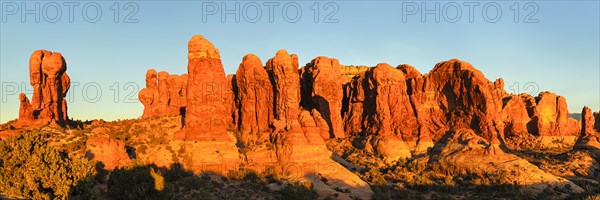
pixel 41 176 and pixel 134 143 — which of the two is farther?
pixel 134 143

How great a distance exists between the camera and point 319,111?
85438 millimetres

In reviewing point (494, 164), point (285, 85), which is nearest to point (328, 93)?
point (285, 85)

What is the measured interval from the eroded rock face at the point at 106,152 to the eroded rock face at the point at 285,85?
1159 inches

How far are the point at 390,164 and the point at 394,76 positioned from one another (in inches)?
722

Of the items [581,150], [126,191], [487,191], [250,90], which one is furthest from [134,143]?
[581,150]

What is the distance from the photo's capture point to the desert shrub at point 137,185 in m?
36.9

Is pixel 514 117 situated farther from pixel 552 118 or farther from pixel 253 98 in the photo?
pixel 253 98

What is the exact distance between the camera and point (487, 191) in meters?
52.4

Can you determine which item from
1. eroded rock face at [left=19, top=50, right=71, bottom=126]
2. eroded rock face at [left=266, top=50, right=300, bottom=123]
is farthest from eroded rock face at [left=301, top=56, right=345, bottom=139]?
eroded rock face at [left=19, top=50, right=71, bottom=126]

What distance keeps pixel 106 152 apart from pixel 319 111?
144 ft

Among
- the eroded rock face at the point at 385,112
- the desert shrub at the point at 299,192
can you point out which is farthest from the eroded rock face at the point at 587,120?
the desert shrub at the point at 299,192

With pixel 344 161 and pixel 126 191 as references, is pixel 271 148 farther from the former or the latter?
pixel 126 191

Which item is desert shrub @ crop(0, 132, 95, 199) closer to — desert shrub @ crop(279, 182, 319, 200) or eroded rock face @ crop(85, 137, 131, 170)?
eroded rock face @ crop(85, 137, 131, 170)

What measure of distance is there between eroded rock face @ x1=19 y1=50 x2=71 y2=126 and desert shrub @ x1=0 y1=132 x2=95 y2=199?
42.8 meters
